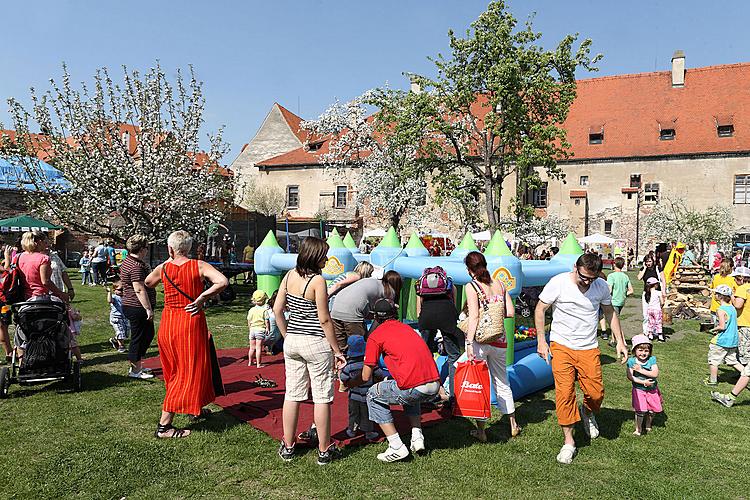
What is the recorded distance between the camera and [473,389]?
18.2ft

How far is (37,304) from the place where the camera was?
6.68m

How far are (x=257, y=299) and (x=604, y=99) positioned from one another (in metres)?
41.4

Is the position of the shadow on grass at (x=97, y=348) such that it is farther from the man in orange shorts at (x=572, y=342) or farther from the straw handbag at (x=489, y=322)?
the man in orange shorts at (x=572, y=342)

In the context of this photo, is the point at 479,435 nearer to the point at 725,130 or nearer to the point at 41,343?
the point at 41,343

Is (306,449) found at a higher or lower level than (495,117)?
lower

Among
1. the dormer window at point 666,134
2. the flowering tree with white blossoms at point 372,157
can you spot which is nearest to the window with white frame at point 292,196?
the flowering tree with white blossoms at point 372,157

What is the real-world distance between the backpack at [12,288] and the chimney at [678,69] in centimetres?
4540

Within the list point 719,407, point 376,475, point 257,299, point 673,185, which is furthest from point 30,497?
point 673,185

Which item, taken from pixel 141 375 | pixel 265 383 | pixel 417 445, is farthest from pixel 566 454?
pixel 141 375

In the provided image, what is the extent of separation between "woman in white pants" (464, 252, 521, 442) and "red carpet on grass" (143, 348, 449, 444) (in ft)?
2.68

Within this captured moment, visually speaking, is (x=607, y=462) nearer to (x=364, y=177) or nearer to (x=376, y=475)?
(x=376, y=475)

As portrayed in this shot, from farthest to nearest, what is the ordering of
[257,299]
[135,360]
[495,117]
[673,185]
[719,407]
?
[673,185], [495,117], [257,299], [135,360], [719,407]

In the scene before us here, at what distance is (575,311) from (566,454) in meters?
1.34

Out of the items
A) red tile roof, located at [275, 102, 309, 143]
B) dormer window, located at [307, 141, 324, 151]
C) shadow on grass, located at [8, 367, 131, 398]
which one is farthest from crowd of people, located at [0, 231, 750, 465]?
red tile roof, located at [275, 102, 309, 143]
